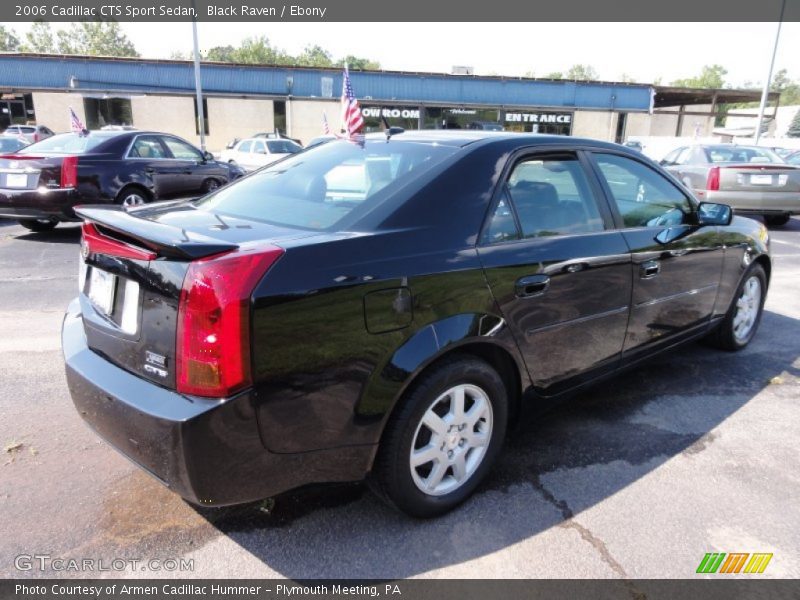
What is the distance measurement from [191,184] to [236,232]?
320 inches

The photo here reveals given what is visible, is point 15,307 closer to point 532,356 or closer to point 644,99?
point 532,356

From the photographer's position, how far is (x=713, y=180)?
10805 mm

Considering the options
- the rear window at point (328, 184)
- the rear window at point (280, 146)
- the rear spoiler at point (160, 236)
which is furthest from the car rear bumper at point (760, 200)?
the rear window at point (280, 146)

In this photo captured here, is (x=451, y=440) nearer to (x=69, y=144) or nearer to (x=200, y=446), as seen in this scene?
(x=200, y=446)

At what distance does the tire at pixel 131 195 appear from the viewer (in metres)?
8.41

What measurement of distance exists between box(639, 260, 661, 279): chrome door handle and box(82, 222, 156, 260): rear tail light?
2569 mm

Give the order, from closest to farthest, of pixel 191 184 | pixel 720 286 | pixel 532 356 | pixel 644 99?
pixel 532 356 → pixel 720 286 → pixel 191 184 → pixel 644 99

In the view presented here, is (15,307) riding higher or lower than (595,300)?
lower

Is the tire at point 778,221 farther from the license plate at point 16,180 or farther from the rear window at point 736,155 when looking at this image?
the license plate at point 16,180

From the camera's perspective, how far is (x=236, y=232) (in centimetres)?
233

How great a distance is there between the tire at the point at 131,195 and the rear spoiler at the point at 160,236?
6.46m

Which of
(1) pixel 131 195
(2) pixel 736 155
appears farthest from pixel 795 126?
(1) pixel 131 195

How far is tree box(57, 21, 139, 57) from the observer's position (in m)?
84.4

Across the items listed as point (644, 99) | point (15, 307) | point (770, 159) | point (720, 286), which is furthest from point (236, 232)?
point (644, 99)
